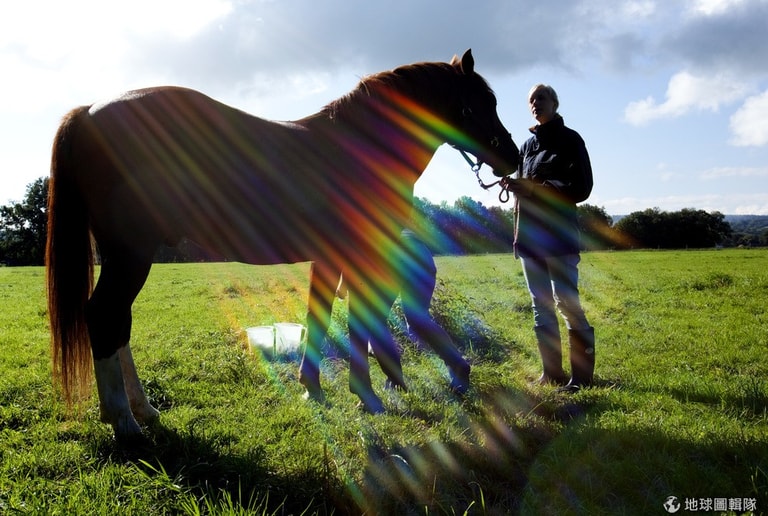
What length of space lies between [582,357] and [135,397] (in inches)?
143

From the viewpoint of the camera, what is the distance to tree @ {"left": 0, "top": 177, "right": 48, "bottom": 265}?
47.3 m

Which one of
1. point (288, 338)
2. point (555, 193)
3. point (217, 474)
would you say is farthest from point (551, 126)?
point (217, 474)

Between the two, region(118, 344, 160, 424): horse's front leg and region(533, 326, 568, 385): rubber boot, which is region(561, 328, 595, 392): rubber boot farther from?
region(118, 344, 160, 424): horse's front leg

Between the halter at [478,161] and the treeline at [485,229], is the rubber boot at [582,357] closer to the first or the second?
the halter at [478,161]

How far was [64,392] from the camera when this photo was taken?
2.78m

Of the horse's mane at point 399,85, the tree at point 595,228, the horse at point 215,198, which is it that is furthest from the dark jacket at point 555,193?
the tree at point 595,228

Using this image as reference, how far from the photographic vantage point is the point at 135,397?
3.10m

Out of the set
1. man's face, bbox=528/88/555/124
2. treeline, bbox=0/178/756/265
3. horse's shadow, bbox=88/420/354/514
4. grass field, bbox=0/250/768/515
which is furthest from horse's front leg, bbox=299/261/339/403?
treeline, bbox=0/178/756/265

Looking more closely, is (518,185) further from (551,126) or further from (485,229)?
(485,229)

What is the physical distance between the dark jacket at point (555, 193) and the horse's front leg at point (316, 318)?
1861mm

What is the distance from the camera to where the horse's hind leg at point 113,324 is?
261cm

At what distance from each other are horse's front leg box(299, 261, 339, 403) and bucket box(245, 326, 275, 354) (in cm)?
125

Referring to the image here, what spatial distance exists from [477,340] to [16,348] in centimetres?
564

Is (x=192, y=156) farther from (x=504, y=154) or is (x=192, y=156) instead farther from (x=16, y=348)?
(x=16, y=348)
